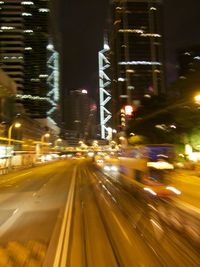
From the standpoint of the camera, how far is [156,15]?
19800cm

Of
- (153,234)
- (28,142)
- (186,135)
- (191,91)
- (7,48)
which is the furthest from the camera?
(7,48)

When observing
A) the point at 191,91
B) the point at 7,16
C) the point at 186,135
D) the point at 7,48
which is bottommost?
the point at 186,135

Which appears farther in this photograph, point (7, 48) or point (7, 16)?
point (7, 16)

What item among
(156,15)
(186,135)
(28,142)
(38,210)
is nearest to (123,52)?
(156,15)

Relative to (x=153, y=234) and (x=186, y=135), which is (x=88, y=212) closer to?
(x=153, y=234)

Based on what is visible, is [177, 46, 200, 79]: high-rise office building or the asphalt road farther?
[177, 46, 200, 79]: high-rise office building

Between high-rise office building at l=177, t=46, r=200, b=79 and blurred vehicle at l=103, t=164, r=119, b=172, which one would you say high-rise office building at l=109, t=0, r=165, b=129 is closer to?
blurred vehicle at l=103, t=164, r=119, b=172

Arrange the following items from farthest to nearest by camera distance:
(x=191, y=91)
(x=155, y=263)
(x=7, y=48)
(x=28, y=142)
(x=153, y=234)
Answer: (x=7, y=48) → (x=28, y=142) → (x=191, y=91) → (x=153, y=234) → (x=155, y=263)

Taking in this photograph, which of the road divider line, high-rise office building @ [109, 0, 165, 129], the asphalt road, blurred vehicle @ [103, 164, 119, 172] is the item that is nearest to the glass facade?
high-rise office building @ [109, 0, 165, 129]

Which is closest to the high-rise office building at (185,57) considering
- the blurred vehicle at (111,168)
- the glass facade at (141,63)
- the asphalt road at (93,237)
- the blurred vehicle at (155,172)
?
the blurred vehicle at (111,168)

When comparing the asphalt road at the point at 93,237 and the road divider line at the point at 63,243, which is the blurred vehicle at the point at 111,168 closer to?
the asphalt road at the point at 93,237

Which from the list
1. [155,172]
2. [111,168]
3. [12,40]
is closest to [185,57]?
[111,168]

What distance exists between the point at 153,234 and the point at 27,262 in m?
5.15

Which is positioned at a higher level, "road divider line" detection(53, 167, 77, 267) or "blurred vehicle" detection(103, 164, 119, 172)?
"blurred vehicle" detection(103, 164, 119, 172)
